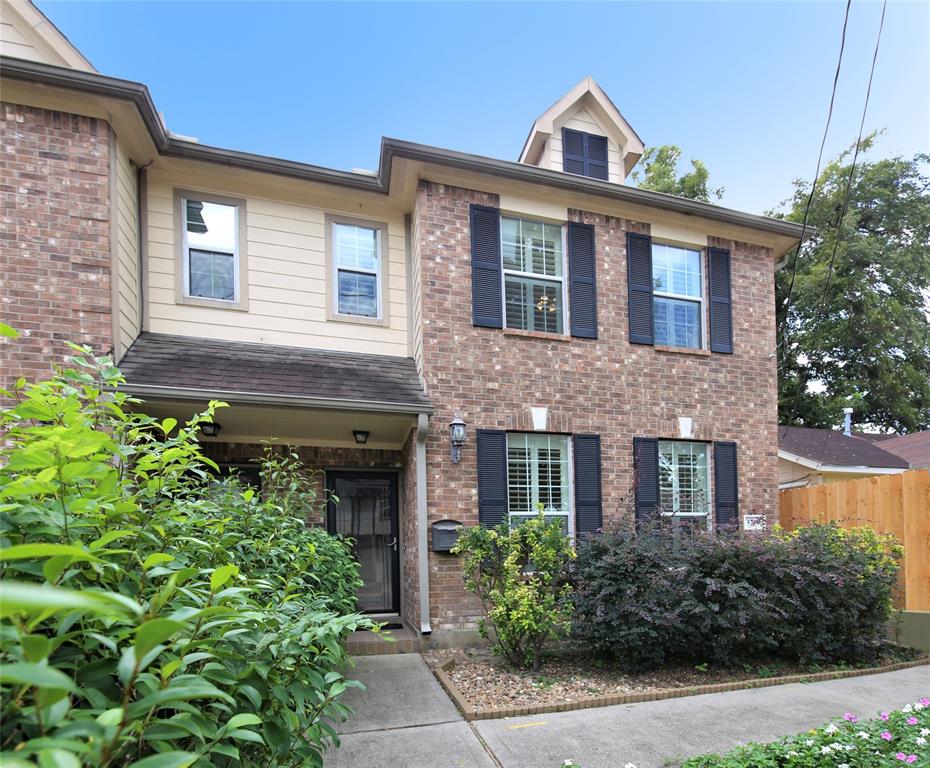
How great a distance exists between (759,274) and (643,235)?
209 cm

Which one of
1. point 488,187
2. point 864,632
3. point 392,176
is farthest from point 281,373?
point 864,632

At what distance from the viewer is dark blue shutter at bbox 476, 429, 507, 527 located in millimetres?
6754

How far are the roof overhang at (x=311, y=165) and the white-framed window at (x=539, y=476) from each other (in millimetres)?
3303

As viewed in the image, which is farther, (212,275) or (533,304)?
(533,304)

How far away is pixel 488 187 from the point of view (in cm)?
721

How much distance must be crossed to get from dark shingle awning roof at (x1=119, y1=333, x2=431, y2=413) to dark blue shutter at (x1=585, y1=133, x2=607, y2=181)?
432 centimetres

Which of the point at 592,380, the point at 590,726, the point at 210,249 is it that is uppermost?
the point at 210,249

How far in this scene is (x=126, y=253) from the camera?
20.1ft

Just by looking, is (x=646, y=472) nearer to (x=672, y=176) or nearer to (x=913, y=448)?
(x=913, y=448)

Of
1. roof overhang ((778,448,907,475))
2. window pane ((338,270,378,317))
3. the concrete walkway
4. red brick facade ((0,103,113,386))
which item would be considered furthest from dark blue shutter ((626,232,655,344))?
roof overhang ((778,448,907,475))

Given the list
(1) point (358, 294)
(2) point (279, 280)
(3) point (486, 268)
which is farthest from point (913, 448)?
(2) point (279, 280)

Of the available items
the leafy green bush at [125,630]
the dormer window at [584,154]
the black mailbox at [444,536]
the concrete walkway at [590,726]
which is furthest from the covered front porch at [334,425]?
the dormer window at [584,154]

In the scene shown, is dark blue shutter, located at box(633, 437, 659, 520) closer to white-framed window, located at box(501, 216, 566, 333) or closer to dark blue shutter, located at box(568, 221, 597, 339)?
dark blue shutter, located at box(568, 221, 597, 339)

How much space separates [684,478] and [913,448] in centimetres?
1102
